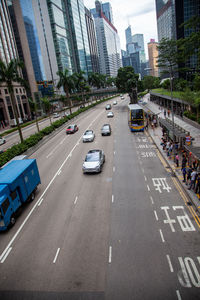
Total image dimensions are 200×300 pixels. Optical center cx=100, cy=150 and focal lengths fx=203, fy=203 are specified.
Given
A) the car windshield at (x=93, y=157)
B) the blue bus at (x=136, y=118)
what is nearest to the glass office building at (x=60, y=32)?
the blue bus at (x=136, y=118)

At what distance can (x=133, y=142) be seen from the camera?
100 feet

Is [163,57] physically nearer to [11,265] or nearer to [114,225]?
[114,225]

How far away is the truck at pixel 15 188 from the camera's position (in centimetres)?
1190

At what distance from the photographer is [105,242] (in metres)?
10.6

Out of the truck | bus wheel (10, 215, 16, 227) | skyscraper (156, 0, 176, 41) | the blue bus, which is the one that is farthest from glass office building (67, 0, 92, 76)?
bus wheel (10, 215, 16, 227)

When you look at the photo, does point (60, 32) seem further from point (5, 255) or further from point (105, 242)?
point (105, 242)

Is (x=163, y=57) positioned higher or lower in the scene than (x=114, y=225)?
higher

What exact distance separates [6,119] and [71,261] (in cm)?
7467

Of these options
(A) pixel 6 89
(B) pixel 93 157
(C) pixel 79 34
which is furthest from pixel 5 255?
(C) pixel 79 34

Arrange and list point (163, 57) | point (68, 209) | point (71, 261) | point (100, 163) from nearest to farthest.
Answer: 1. point (71, 261)
2. point (68, 209)
3. point (100, 163)
4. point (163, 57)

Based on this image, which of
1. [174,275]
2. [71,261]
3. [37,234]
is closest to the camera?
[174,275]

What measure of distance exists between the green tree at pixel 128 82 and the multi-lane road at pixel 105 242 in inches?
2244

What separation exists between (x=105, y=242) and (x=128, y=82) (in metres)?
68.5

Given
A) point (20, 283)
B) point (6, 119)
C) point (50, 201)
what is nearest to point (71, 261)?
point (20, 283)
